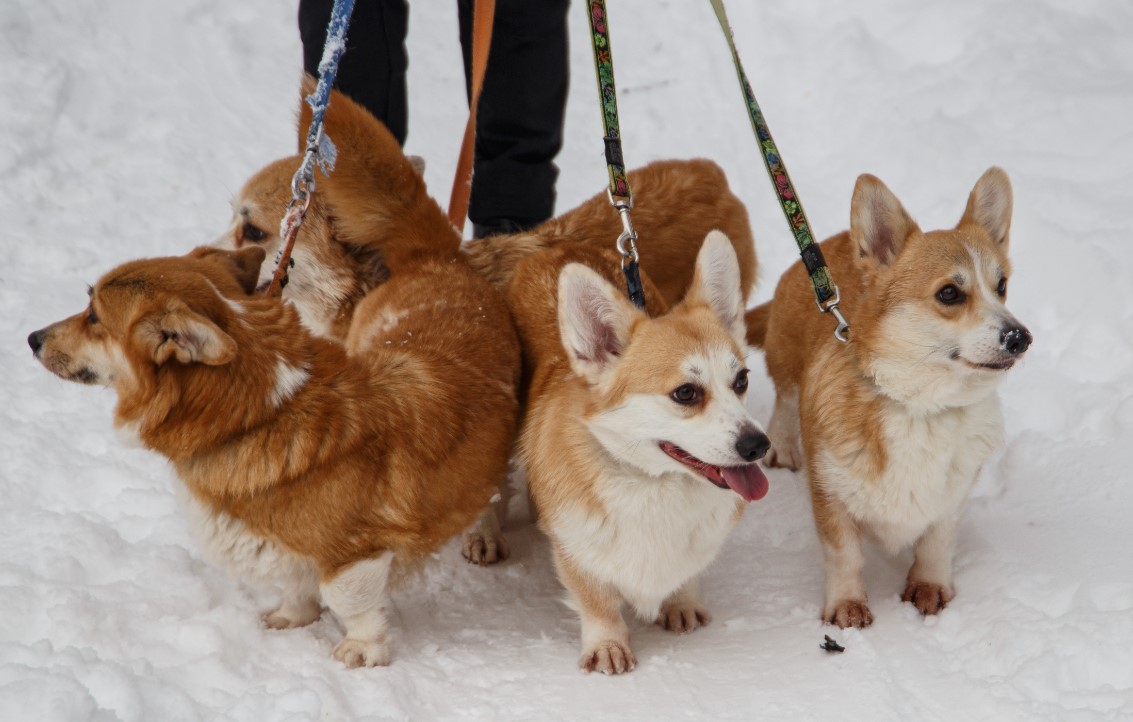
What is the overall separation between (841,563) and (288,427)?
1610mm

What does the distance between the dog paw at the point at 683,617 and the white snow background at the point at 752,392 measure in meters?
0.05

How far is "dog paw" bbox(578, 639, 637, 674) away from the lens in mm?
2840

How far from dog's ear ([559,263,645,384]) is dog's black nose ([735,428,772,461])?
0.45m

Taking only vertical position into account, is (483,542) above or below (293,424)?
below

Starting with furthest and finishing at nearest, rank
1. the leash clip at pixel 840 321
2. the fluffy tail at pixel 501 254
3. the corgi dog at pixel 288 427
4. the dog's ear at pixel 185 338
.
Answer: the fluffy tail at pixel 501 254, the leash clip at pixel 840 321, the corgi dog at pixel 288 427, the dog's ear at pixel 185 338

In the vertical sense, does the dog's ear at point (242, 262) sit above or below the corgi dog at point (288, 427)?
above

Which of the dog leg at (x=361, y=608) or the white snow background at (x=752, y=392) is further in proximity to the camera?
the dog leg at (x=361, y=608)

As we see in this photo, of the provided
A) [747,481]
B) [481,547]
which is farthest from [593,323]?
[481,547]

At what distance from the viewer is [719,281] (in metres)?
3.01

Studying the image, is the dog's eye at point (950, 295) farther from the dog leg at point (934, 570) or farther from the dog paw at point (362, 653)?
the dog paw at point (362, 653)

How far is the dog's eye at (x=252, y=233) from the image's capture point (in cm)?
394

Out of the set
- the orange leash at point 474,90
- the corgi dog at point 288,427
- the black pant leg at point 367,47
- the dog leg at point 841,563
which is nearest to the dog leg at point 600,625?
the corgi dog at point 288,427

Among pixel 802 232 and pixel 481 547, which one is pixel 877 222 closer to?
pixel 802 232

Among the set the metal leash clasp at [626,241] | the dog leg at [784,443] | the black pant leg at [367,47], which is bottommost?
the dog leg at [784,443]
